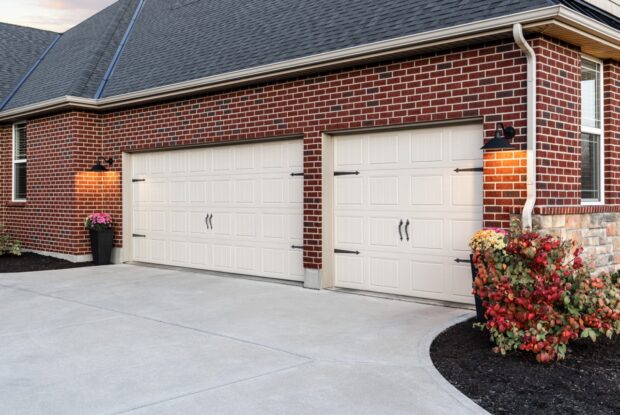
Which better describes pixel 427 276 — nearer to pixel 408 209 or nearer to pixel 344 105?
pixel 408 209

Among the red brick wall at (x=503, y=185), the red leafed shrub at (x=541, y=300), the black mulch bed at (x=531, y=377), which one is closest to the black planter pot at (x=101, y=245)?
the red brick wall at (x=503, y=185)

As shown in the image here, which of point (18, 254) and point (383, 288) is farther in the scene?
point (18, 254)

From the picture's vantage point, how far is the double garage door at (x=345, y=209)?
807cm

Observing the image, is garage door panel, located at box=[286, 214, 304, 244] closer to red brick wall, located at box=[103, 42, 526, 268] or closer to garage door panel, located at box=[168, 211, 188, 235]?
red brick wall, located at box=[103, 42, 526, 268]

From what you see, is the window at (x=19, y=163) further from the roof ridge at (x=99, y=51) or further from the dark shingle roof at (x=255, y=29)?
the dark shingle roof at (x=255, y=29)

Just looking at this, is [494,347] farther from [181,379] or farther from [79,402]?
[79,402]

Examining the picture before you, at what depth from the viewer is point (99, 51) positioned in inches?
568

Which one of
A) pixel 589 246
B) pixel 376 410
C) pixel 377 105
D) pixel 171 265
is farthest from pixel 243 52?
pixel 376 410

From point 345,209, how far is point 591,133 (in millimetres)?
3533

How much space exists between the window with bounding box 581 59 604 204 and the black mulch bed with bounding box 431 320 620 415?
2800 mm

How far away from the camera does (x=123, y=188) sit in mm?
12797

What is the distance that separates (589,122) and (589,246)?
1694 mm

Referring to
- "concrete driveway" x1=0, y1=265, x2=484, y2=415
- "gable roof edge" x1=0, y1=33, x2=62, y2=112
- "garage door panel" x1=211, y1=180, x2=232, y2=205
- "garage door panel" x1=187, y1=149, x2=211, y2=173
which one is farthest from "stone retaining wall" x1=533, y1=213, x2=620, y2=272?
"gable roof edge" x1=0, y1=33, x2=62, y2=112

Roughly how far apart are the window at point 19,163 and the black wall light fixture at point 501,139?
11524mm
